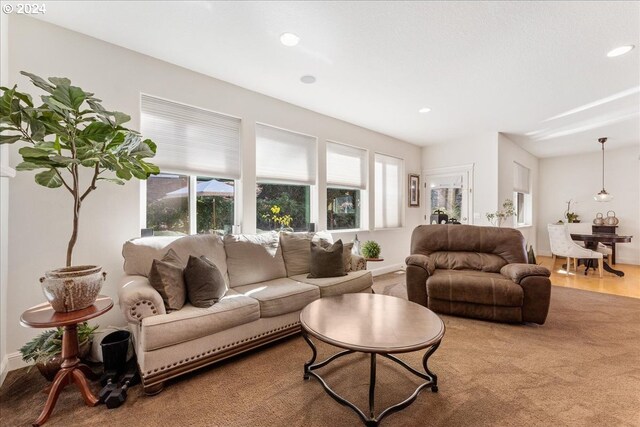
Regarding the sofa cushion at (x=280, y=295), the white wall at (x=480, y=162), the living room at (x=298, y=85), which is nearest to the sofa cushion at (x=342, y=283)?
the sofa cushion at (x=280, y=295)

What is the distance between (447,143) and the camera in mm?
5590

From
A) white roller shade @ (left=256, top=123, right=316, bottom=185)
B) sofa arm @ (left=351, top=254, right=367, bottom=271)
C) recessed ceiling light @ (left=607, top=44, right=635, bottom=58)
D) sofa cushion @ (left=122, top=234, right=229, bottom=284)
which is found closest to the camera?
sofa cushion @ (left=122, top=234, right=229, bottom=284)

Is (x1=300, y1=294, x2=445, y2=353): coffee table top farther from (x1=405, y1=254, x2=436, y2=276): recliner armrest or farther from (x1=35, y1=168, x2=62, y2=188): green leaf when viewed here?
(x1=35, y1=168, x2=62, y2=188): green leaf

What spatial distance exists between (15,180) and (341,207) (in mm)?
3740

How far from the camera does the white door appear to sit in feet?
17.3

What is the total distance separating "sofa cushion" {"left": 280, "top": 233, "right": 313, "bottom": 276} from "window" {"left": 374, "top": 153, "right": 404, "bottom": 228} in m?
2.23

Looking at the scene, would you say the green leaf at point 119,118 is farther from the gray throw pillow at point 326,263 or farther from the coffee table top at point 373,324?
the gray throw pillow at point 326,263

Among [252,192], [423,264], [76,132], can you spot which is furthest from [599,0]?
[76,132]

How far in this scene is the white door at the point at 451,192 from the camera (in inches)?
208

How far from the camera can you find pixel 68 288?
158cm

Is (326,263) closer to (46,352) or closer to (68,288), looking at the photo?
(68,288)

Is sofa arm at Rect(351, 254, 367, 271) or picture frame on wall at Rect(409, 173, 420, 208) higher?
picture frame on wall at Rect(409, 173, 420, 208)

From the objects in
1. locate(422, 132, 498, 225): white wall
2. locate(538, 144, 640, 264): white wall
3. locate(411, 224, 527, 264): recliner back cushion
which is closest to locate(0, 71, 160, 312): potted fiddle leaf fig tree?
locate(411, 224, 527, 264): recliner back cushion

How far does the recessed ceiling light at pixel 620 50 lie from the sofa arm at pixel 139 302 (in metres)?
4.43
